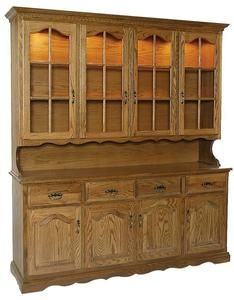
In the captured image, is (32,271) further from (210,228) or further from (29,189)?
(210,228)

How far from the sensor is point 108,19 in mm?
4430

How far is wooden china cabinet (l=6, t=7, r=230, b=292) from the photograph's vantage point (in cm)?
421

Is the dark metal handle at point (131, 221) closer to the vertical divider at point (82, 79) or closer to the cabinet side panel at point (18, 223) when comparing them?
the vertical divider at point (82, 79)

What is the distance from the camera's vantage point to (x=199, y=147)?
5.25 meters

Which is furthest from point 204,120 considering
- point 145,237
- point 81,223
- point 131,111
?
point 81,223

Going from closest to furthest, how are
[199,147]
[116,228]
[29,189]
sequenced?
[29,189] → [116,228] → [199,147]

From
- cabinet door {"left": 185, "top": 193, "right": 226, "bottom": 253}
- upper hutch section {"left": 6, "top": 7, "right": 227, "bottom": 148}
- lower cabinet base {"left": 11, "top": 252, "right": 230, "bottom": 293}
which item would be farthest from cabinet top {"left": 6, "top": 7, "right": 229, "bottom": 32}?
lower cabinet base {"left": 11, "top": 252, "right": 230, "bottom": 293}

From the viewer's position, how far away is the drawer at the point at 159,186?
4.52 meters

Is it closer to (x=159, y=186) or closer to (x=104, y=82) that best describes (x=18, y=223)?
(x=159, y=186)

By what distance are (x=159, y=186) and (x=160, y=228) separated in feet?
1.27

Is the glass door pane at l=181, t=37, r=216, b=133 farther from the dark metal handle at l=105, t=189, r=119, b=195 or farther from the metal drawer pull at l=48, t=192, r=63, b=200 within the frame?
the metal drawer pull at l=48, t=192, r=63, b=200

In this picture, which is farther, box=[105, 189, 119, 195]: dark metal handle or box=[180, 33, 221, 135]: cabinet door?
box=[180, 33, 221, 135]: cabinet door

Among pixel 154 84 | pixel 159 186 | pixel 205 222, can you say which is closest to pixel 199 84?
pixel 154 84

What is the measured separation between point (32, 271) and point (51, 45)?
1.92 m
